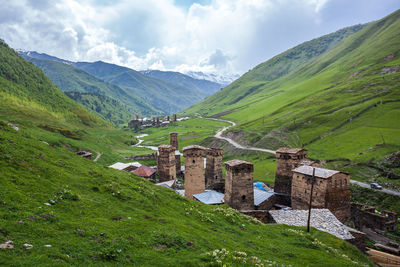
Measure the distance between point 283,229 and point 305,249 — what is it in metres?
5.25

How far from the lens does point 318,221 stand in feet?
112

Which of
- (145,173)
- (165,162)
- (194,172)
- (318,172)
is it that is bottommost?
(145,173)

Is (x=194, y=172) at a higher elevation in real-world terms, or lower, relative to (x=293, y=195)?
higher

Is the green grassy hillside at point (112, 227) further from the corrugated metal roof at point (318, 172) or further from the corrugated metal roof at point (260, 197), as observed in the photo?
the corrugated metal roof at point (318, 172)

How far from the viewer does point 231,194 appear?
40.2 metres

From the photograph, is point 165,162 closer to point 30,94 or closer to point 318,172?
point 318,172

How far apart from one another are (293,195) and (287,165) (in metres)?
8.60

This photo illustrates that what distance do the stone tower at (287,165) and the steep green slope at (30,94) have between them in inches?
4727

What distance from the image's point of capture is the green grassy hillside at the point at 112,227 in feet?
43.8

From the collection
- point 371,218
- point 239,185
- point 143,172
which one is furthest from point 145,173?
point 371,218

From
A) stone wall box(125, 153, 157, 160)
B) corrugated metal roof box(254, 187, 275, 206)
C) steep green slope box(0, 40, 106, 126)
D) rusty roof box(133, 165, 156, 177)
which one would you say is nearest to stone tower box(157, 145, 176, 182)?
rusty roof box(133, 165, 156, 177)

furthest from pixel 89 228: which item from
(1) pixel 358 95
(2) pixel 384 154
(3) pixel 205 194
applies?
(1) pixel 358 95

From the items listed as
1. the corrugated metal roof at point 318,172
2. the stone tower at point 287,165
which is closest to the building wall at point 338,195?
the corrugated metal roof at point 318,172

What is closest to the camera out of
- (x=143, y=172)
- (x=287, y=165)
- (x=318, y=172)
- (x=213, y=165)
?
(x=318, y=172)
